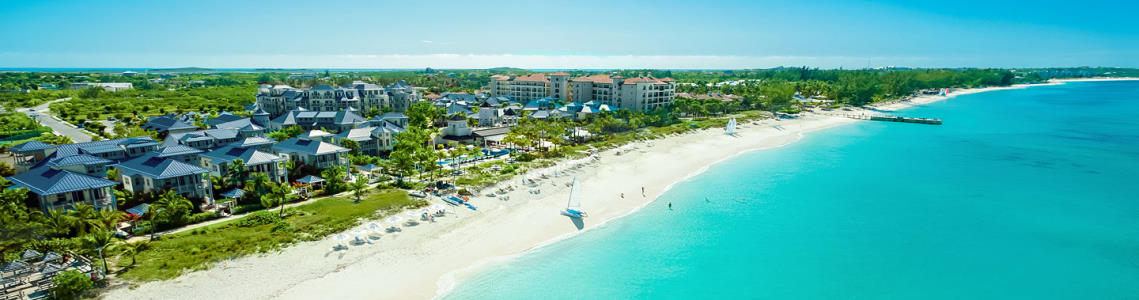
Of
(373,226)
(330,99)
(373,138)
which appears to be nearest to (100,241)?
(373,226)

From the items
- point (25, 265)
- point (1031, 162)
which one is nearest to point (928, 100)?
point (1031, 162)

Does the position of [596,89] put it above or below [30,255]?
above

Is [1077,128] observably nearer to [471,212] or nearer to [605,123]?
[605,123]

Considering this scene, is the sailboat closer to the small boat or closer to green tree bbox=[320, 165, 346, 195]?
the small boat

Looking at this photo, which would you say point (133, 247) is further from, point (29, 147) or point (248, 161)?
point (29, 147)

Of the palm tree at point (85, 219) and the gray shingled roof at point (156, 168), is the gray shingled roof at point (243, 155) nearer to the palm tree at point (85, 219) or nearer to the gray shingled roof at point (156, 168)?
the gray shingled roof at point (156, 168)

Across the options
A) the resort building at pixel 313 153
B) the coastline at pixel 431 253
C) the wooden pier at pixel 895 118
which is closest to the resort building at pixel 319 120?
the resort building at pixel 313 153
